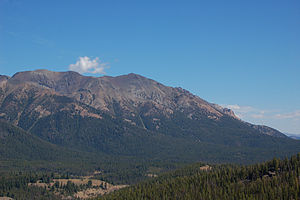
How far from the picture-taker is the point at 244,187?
6880 inches

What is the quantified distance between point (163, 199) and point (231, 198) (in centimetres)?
4137

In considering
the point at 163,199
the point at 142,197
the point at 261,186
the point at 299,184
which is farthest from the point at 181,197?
the point at 299,184

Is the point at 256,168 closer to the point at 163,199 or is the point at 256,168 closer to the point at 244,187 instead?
the point at 244,187

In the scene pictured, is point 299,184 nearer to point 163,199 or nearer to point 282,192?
point 282,192

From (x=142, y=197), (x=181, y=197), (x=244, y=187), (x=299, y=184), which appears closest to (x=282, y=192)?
(x=299, y=184)

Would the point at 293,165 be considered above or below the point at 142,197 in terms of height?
above

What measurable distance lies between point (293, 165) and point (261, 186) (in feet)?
112

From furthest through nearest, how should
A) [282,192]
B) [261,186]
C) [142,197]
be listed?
[142,197], [261,186], [282,192]

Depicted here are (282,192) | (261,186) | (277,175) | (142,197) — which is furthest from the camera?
(142,197)

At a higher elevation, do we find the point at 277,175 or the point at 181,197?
the point at 277,175

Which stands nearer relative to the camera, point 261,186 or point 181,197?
point 261,186

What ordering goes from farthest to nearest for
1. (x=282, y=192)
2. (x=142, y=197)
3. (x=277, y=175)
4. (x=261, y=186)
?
(x=142, y=197)
(x=277, y=175)
(x=261, y=186)
(x=282, y=192)

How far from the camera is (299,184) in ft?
526

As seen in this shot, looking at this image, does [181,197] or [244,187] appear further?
[181,197]
